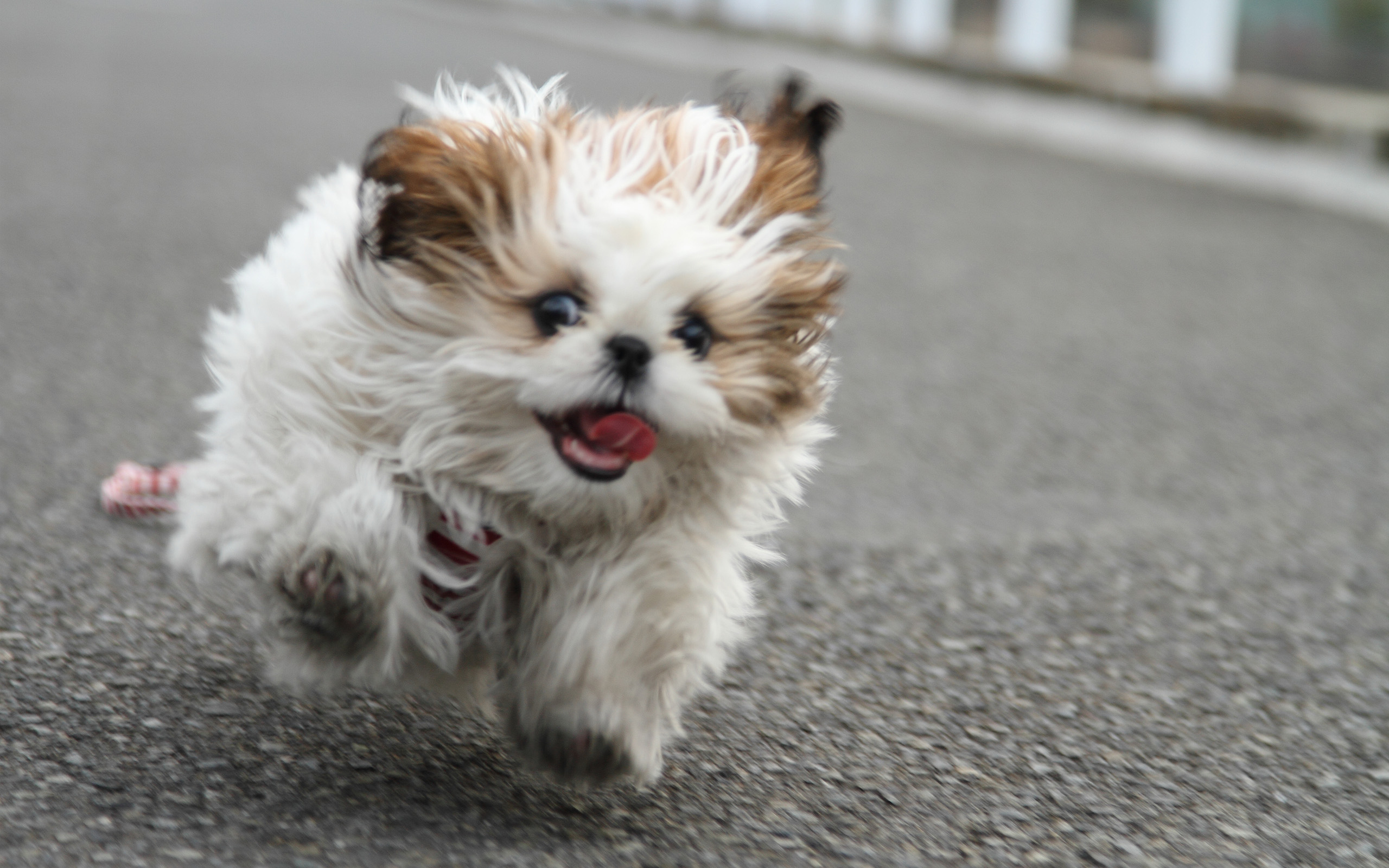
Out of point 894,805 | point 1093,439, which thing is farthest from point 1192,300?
point 894,805

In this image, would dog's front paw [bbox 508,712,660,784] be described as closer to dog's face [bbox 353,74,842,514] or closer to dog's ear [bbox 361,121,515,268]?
dog's face [bbox 353,74,842,514]

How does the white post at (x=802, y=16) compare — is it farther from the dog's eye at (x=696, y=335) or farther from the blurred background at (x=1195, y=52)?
the dog's eye at (x=696, y=335)

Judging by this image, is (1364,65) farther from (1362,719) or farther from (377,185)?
(377,185)

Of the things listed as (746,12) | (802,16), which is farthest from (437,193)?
(746,12)

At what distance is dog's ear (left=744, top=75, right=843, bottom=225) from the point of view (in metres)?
2.69

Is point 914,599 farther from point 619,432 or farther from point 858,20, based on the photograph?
point 858,20

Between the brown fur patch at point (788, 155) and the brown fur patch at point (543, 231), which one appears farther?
the brown fur patch at point (788, 155)

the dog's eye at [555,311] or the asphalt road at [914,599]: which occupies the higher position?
the dog's eye at [555,311]

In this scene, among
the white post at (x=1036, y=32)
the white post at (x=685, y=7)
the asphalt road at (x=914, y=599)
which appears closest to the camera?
the asphalt road at (x=914, y=599)

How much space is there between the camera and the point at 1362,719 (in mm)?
3672

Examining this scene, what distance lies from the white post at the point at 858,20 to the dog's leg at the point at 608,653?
17618 mm

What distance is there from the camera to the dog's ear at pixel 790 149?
8.84 feet

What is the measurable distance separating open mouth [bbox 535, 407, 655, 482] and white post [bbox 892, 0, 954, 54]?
16.0 m

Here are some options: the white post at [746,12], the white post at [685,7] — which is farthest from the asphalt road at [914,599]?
the white post at [685,7]
